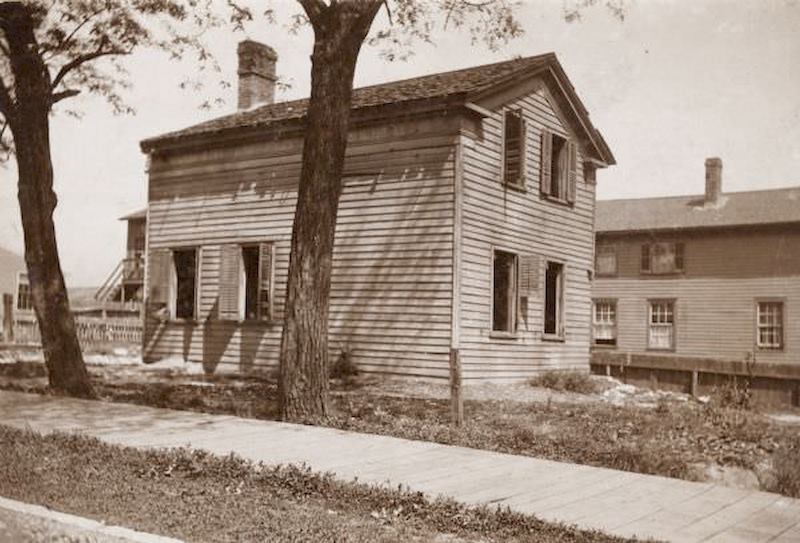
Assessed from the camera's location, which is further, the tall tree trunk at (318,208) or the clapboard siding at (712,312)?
the clapboard siding at (712,312)

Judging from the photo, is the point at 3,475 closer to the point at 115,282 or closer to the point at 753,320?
the point at 753,320

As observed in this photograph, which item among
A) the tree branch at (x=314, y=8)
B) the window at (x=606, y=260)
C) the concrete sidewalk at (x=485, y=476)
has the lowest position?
the concrete sidewalk at (x=485, y=476)

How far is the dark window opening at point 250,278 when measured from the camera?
18484 millimetres

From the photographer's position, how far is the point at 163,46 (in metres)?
13.2

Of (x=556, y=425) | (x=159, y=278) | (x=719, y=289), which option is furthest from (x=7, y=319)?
(x=719, y=289)

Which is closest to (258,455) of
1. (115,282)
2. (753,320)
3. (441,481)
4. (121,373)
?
(441,481)

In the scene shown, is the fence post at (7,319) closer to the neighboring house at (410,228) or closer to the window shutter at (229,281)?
the neighboring house at (410,228)

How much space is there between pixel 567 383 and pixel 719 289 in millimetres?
13492

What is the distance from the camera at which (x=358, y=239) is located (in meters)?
16.5

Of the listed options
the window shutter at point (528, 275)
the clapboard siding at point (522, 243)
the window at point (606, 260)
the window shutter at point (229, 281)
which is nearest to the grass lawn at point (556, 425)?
the clapboard siding at point (522, 243)

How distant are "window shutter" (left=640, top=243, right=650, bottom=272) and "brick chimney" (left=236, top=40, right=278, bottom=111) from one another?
14.9 meters

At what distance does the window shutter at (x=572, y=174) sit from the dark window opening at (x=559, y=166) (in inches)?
4.1

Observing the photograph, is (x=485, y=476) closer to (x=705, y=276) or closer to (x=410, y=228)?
(x=410, y=228)

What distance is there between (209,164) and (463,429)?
1274cm
